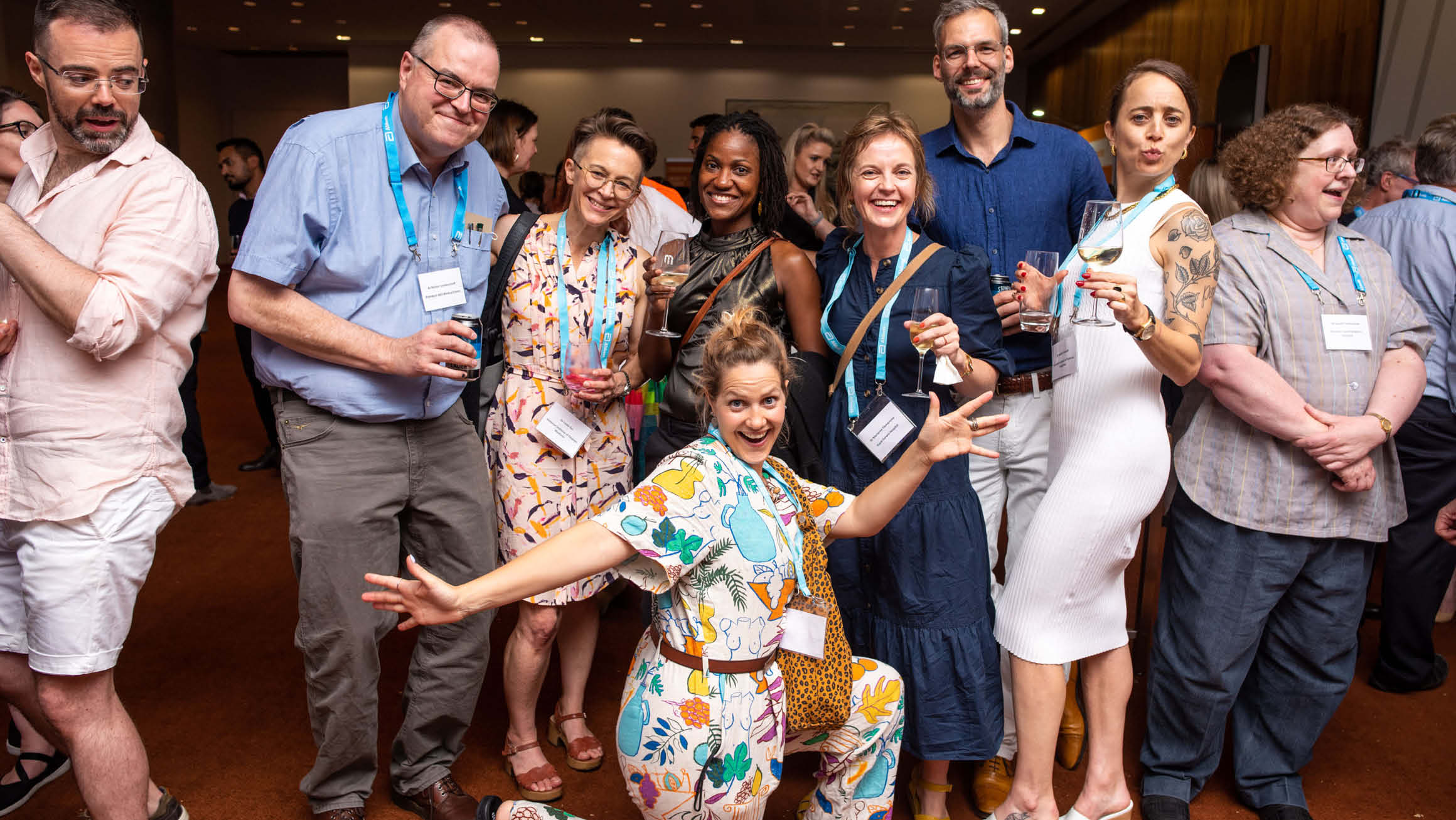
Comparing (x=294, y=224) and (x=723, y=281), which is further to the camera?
(x=723, y=281)

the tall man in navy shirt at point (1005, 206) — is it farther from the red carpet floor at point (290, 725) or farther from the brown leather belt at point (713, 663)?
the brown leather belt at point (713, 663)

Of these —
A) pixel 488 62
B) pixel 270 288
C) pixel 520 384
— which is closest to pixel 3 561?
pixel 270 288

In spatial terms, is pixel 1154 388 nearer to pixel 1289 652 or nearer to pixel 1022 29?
pixel 1289 652

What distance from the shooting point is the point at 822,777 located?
2.33 metres

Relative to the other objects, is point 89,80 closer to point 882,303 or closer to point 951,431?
point 882,303

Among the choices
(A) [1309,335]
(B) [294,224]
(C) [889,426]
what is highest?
(B) [294,224]

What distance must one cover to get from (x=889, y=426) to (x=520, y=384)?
987 mm

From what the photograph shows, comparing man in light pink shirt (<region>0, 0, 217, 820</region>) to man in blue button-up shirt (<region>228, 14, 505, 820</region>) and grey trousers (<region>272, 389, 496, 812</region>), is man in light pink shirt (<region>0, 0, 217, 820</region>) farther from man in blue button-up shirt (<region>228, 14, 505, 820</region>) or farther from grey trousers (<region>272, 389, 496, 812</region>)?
grey trousers (<region>272, 389, 496, 812</region>)

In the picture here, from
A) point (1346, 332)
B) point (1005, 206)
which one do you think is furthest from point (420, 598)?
point (1346, 332)

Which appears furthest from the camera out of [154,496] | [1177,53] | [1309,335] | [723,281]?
[1177,53]

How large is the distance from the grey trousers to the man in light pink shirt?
12.7 inches

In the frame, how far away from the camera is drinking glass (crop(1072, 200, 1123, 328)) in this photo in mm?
2080

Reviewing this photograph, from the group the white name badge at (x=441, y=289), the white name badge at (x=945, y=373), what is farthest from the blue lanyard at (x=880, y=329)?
the white name badge at (x=441, y=289)

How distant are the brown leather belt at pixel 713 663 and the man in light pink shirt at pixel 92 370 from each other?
1176 mm
